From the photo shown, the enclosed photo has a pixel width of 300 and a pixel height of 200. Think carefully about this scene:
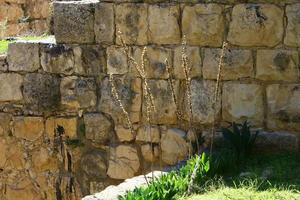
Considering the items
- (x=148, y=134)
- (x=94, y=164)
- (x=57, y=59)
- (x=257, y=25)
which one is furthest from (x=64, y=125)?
(x=257, y=25)

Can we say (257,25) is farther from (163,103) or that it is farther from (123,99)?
(123,99)

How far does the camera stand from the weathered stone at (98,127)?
232 inches

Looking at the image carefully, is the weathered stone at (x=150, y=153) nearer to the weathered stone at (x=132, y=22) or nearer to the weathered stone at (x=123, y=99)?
the weathered stone at (x=123, y=99)

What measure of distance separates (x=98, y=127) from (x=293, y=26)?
211 cm

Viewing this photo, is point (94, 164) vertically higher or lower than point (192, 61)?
lower

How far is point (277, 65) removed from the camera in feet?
17.2

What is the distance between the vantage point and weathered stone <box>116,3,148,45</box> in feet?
18.4

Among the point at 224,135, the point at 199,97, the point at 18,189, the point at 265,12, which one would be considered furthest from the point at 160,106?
the point at 18,189

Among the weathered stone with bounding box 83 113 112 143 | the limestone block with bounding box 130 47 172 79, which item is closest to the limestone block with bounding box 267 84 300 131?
the limestone block with bounding box 130 47 172 79

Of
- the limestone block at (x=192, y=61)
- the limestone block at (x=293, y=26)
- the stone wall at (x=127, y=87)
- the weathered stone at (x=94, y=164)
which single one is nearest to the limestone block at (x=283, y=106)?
the stone wall at (x=127, y=87)

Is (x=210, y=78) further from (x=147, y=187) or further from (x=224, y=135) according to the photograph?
(x=147, y=187)

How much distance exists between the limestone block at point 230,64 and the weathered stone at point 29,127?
6.04ft

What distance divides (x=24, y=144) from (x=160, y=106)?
5.13 feet

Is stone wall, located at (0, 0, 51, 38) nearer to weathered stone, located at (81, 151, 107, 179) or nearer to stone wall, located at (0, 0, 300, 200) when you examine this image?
stone wall, located at (0, 0, 300, 200)
